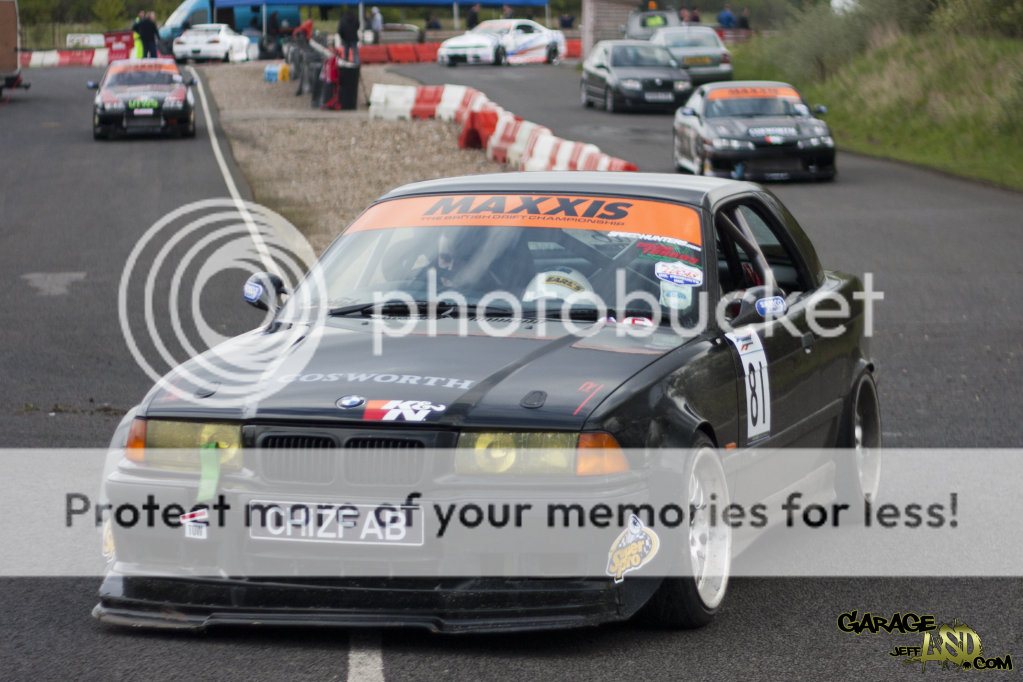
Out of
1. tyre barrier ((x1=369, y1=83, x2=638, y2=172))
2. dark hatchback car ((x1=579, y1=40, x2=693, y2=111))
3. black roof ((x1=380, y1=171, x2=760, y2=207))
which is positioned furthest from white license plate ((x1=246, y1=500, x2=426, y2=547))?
dark hatchback car ((x1=579, y1=40, x2=693, y2=111))

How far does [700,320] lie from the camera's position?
5062mm

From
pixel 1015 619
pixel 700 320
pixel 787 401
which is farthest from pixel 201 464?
pixel 1015 619

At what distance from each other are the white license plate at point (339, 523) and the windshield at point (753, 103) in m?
18.6

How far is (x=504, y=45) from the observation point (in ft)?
172

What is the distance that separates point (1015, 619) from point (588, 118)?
93.5 feet

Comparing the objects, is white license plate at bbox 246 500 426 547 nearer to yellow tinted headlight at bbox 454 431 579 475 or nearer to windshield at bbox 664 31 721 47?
yellow tinted headlight at bbox 454 431 579 475

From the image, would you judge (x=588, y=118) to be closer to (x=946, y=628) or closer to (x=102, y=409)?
(x=102, y=409)

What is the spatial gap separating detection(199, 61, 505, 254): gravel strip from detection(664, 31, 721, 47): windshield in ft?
35.8

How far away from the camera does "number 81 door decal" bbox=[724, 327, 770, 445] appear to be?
5.05 meters

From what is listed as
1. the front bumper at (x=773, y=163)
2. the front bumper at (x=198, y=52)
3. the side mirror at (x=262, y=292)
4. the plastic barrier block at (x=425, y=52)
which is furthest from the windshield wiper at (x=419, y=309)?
the front bumper at (x=198, y=52)

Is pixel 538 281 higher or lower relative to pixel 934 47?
higher

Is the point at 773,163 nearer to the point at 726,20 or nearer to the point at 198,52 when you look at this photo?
the point at 198,52

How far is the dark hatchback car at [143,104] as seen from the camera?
90.9 ft

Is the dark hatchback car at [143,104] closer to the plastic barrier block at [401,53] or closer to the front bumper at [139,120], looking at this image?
the front bumper at [139,120]
